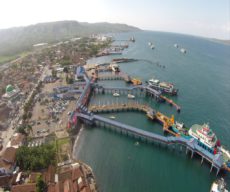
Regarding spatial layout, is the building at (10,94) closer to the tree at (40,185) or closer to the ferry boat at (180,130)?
the tree at (40,185)

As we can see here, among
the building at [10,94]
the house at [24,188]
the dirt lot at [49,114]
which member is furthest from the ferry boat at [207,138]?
the building at [10,94]

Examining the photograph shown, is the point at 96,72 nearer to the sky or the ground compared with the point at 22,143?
nearer to the sky

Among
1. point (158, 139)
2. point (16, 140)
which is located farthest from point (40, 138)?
point (158, 139)

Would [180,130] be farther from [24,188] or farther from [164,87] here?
[24,188]

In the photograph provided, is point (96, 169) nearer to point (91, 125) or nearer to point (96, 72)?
point (91, 125)

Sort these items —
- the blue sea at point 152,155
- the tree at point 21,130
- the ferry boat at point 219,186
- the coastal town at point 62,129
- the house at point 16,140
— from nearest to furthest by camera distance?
the ferry boat at point 219,186
the coastal town at point 62,129
the blue sea at point 152,155
the house at point 16,140
the tree at point 21,130

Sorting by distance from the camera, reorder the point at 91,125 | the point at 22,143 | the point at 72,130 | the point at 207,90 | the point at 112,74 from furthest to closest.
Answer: the point at 112,74
the point at 207,90
the point at 91,125
the point at 72,130
the point at 22,143

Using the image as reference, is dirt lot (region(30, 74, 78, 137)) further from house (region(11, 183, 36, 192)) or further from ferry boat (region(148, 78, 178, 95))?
ferry boat (region(148, 78, 178, 95))

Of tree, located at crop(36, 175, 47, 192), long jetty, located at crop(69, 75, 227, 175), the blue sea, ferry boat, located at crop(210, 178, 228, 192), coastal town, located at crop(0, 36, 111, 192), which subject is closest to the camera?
tree, located at crop(36, 175, 47, 192)

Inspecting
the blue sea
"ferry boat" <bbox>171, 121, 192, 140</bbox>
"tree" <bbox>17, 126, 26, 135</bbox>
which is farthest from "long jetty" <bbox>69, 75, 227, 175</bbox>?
"tree" <bbox>17, 126, 26, 135</bbox>

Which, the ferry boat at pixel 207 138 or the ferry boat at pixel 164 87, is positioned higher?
the ferry boat at pixel 164 87

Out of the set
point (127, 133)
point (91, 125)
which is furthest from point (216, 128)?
point (91, 125)
